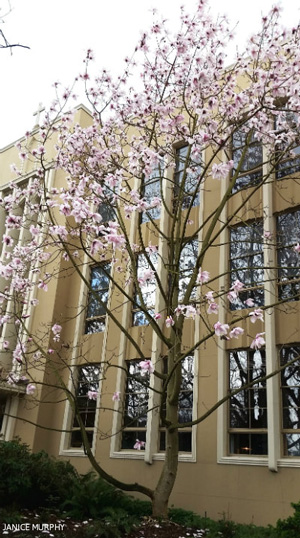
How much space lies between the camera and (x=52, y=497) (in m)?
9.18

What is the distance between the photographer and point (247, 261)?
39.3ft

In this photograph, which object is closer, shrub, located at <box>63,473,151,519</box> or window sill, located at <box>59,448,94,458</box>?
shrub, located at <box>63,473,151,519</box>

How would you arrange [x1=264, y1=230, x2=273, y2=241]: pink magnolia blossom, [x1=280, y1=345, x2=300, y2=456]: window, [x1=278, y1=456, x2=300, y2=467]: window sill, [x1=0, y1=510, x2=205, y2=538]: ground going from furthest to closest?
[x1=264, y1=230, x2=273, y2=241]: pink magnolia blossom < [x1=280, y1=345, x2=300, y2=456]: window < [x1=278, y1=456, x2=300, y2=467]: window sill < [x1=0, y1=510, x2=205, y2=538]: ground

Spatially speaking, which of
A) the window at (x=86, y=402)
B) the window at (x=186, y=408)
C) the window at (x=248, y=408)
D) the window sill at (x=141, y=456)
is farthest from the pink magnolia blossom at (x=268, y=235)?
the window at (x=86, y=402)

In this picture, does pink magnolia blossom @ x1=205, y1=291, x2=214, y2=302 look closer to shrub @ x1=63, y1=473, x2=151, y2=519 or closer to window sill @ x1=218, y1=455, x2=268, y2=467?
shrub @ x1=63, y1=473, x2=151, y2=519

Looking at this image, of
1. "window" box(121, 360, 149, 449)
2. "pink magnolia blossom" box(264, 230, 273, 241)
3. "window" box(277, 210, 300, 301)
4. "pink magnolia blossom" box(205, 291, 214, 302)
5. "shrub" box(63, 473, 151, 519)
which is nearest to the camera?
"pink magnolia blossom" box(205, 291, 214, 302)

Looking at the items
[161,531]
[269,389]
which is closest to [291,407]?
[269,389]

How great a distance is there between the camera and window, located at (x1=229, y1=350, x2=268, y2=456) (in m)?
10.3

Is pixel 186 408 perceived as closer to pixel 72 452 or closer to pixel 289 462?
pixel 289 462

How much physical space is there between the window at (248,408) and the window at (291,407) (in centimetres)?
43

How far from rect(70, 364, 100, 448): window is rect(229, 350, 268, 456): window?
4.58 m

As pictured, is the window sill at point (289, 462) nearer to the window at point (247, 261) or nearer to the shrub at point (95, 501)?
the shrub at point (95, 501)

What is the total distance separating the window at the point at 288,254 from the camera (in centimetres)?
1072

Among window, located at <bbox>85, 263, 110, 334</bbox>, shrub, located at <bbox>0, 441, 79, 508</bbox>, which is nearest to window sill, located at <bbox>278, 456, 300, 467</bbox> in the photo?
shrub, located at <bbox>0, 441, 79, 508</bbox>
